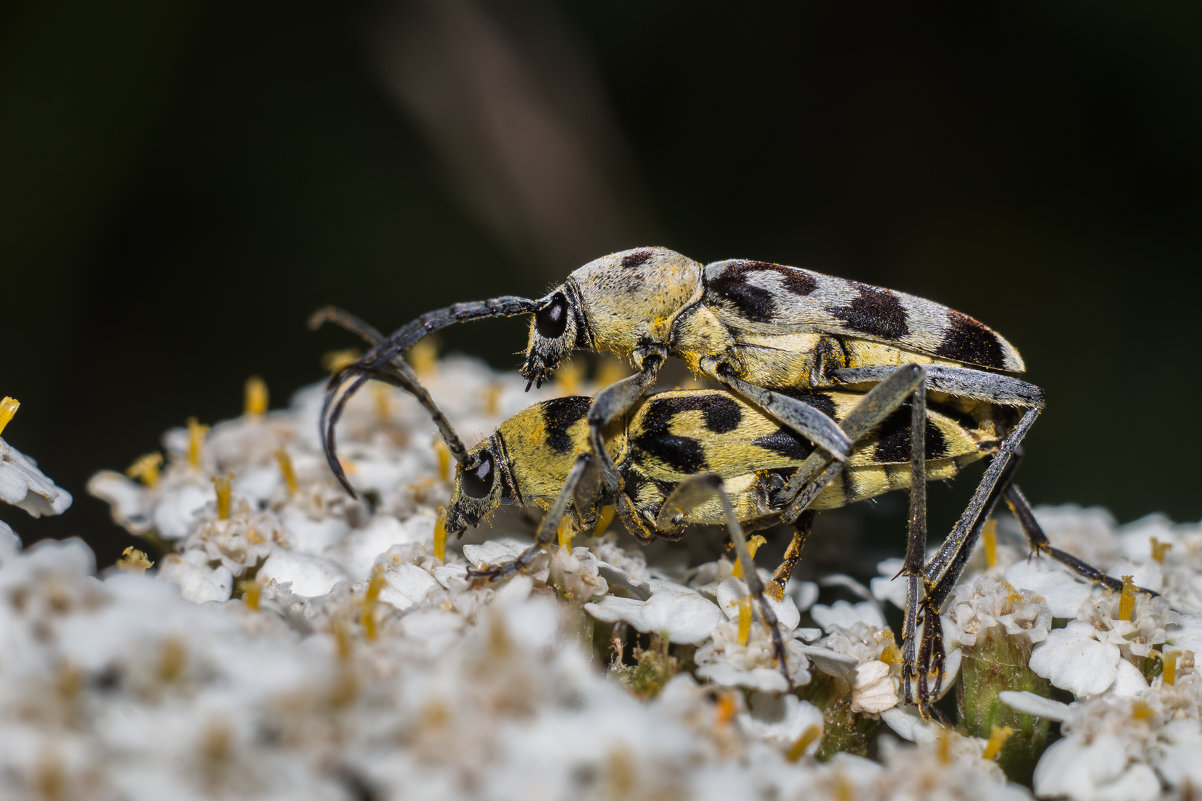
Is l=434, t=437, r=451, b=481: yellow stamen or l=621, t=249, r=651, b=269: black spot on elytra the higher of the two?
l=621, t=249, r=651, b=269: black spot on elytra

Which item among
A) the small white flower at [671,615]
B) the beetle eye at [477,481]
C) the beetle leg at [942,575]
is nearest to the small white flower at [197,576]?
the beetle eye at [477,481]

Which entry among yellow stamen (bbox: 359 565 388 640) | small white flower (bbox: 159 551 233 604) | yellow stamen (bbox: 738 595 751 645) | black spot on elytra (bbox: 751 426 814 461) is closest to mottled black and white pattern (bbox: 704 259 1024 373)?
black spot on elytra (bbox: 751 426 814 461)

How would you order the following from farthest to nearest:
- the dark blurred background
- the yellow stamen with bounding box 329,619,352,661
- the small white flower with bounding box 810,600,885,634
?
the dark blurred background
the small white flower with bounding box 810,600,885,634
the yellow stamen with bounding box 329,619,352,661

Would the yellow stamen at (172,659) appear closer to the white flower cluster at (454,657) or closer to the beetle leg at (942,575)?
the white flower cluster at (454,657)

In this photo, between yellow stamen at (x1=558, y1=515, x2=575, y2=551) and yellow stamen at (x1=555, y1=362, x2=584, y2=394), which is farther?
yellow stamen at (x1=555, y1=362, x2=584, y2=394)

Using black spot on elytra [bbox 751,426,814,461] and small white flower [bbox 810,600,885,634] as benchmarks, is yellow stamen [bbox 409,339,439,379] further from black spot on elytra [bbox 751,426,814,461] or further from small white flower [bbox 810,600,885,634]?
small white flower [bbox 810,600,885,634]

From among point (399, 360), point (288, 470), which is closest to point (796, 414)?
point (399, 360)

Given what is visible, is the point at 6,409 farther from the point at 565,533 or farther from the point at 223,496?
the point at 565,533
